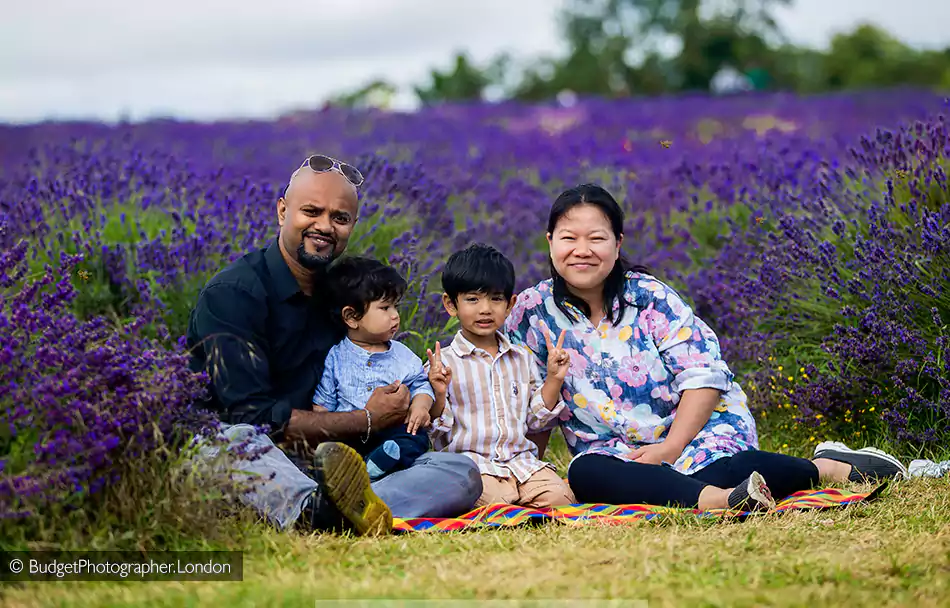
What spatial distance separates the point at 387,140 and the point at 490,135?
3.90 ft

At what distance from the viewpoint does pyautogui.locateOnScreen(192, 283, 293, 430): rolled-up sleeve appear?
10.8ft

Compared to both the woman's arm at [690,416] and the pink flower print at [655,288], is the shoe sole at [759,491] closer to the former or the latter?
the woman's arm at [690,416]

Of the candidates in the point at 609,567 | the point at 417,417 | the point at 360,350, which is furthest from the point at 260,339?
the point at 609,567

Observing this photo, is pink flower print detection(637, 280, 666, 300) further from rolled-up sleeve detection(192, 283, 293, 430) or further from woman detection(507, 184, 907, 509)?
rolled-up sleeve detection(192, 283, 293, 430)

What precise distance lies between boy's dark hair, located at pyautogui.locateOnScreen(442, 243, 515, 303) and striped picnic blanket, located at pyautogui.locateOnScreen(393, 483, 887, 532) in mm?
738

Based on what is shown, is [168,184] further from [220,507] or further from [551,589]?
[551,589]

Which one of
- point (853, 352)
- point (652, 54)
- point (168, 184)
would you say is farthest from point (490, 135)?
point (652, 54)

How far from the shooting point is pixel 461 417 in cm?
369

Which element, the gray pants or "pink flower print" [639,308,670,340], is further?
"pink flower print" [639,308,670,340]

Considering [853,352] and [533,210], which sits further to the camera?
[533,210]

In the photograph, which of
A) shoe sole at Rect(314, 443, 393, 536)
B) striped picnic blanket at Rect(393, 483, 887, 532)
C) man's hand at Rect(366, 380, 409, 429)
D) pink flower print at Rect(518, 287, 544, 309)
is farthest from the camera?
pink flower print at Rect(518, 287, 544, 309)

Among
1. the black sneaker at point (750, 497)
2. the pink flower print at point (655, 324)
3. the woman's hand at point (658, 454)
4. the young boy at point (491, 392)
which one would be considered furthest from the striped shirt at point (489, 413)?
the black sneaker at point (750, 497)

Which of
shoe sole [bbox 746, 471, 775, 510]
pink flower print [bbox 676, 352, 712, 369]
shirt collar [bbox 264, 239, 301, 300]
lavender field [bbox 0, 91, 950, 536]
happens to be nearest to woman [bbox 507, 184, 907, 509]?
pink flower print [bbox 676, 352, 712, 369]

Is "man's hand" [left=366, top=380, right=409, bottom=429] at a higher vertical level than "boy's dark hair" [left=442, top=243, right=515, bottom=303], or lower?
lower
